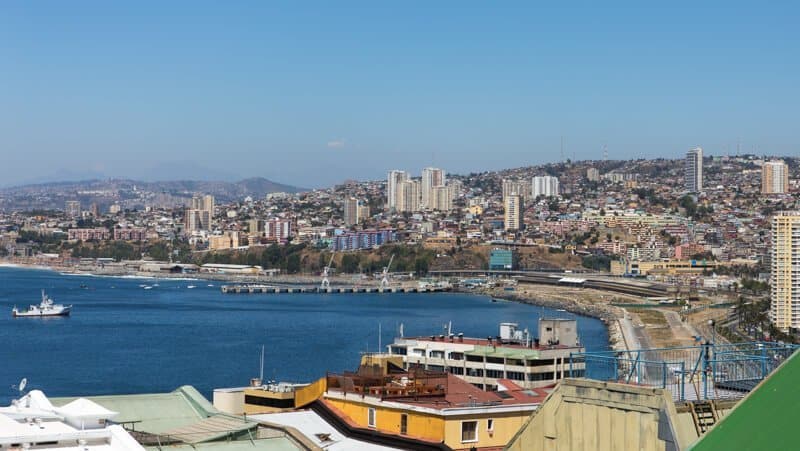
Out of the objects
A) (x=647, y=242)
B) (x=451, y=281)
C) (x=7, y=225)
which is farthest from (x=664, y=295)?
(x=7, y=225)

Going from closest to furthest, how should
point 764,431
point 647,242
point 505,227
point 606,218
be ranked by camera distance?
point 764,431 → point 647,242 → point 606,218 → point 505,227

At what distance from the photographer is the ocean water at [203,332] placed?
22516 millimetres

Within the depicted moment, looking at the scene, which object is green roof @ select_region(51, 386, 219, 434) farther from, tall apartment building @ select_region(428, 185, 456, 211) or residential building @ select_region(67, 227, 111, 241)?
tall apartment building @ select_region(428, 185, 456, 211)

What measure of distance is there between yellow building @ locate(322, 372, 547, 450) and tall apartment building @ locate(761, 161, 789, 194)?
79.8m

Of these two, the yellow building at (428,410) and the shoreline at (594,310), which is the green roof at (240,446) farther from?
the shoreline at (594,310)

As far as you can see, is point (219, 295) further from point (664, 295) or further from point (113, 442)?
point (113, 442)

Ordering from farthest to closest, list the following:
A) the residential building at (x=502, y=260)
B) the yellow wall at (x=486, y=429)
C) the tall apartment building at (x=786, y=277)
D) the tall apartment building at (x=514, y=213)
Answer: the tall apartment building at (x=514, y=213), the residential building at (x=502, y=260), the tall apartment building at (x=786, y=277), the yellow wall at (x=486, y=429)

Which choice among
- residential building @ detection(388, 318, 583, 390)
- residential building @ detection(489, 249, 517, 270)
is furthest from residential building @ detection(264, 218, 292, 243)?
residential building @ detection(388, 318, 583, 390)

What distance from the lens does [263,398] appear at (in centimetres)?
979

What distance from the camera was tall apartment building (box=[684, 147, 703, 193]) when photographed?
306 feet

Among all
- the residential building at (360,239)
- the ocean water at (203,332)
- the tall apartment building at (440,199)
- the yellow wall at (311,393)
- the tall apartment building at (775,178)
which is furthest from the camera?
the tall apartment building at (440,199)

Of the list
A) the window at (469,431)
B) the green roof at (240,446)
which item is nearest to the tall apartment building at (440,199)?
the window at (469,431)

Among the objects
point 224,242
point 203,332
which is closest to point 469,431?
point 203,332

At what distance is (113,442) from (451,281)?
5917 cm
